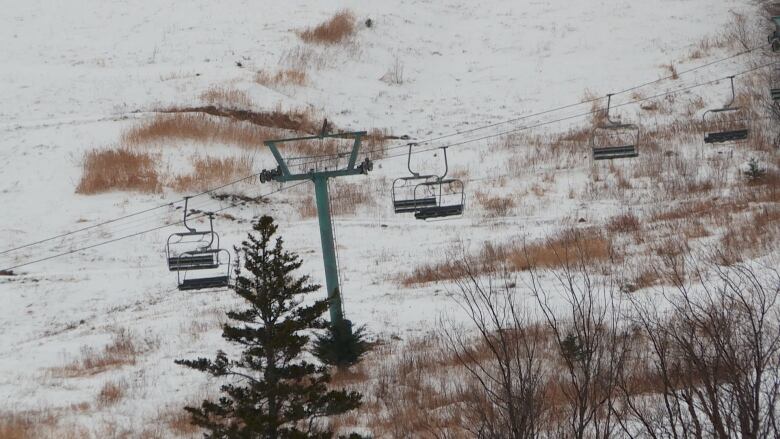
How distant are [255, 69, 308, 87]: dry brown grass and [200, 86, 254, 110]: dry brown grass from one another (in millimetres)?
2024

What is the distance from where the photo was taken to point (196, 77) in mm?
37594

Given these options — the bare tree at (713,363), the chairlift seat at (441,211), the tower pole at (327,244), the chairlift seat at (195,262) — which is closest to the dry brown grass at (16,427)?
the chairlift seat at (195,262)

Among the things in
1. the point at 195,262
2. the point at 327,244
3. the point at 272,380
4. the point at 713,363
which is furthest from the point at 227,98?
the point at 713,363

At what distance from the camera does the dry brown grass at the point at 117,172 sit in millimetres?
29047

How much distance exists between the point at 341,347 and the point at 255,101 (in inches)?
791

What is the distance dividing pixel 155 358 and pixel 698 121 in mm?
24237

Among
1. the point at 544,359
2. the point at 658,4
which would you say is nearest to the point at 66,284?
the point at 544,359

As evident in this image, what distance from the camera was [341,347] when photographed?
1761 cm

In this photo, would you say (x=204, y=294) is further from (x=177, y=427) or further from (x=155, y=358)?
(x=177, y=427)

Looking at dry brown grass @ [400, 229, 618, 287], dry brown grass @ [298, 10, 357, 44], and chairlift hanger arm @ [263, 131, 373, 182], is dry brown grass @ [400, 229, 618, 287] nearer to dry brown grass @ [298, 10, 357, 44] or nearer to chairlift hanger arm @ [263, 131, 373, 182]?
chairlift hanger arm @ [263, 131, 373, 182]

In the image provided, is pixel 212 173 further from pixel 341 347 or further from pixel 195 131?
pixel 341 347

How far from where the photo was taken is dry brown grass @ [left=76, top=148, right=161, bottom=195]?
29.0 metres

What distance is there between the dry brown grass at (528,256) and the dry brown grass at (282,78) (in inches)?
677

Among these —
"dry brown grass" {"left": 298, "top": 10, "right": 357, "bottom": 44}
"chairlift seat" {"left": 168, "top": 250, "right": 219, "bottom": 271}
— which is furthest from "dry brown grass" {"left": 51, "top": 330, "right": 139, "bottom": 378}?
"dry brown grass" {"left": 298, "top": 10, "right": 357, "bottom": 44}
